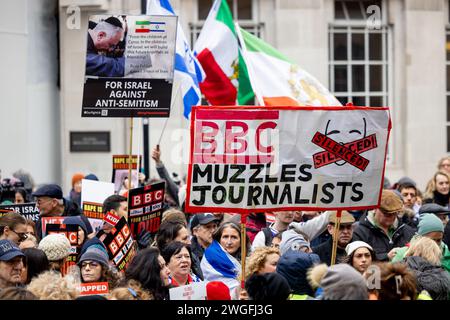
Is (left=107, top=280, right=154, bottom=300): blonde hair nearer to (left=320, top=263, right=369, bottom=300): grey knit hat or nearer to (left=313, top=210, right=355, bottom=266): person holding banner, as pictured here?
(left=320, top=263, right=369, bottom=300): grey knit hat

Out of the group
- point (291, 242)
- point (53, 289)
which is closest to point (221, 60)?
point (291, 242)

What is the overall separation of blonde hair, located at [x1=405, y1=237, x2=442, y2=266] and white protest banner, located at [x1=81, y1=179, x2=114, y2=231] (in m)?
3.28

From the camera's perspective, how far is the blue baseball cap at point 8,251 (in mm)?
7932

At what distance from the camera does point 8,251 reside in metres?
8.03

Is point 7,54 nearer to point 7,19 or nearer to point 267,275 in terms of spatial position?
point 7,19

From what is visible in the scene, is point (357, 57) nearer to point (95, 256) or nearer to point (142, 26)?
point (142, 26)

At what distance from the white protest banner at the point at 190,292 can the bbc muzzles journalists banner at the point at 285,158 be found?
38.7 inches

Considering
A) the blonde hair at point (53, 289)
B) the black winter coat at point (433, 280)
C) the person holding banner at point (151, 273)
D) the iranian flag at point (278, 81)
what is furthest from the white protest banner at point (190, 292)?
the iranian flag at point (278, 81)

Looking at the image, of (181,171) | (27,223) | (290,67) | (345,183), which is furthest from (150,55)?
(181,171)

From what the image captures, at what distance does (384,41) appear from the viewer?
21.6 metres

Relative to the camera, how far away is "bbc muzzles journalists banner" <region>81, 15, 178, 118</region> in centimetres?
1120

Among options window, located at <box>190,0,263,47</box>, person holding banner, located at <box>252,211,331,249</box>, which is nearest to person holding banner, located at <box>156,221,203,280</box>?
person holding banner, located at <box>252,211,331,249</box>

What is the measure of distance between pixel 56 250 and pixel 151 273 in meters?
1.14

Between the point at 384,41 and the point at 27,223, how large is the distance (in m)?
12.8
